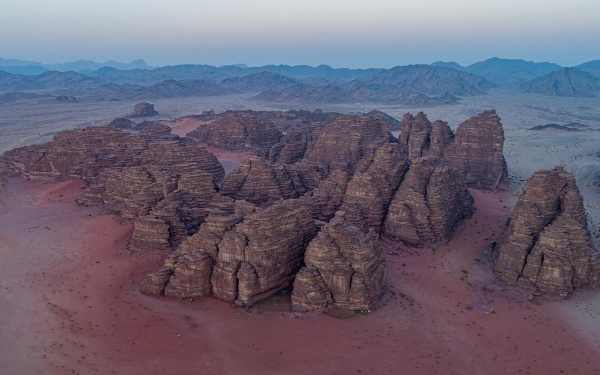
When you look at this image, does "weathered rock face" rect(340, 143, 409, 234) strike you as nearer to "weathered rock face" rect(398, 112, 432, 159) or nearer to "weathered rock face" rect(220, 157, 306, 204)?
"weathered rock face" rect(220, 157, 306, 204)

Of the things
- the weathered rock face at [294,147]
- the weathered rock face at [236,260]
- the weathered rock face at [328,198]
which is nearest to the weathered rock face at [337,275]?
the weathered rock face at [236,260]

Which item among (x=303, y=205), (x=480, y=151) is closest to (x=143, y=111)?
(x=480, y=151)

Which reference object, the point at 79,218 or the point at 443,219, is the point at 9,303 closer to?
the point at 79,218

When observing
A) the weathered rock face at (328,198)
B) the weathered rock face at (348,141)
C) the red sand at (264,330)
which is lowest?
the red sand at (264,330)

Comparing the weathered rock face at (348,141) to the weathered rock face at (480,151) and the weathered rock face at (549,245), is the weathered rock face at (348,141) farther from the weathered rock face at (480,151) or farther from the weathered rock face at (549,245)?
the weathered rock face at (549,245)

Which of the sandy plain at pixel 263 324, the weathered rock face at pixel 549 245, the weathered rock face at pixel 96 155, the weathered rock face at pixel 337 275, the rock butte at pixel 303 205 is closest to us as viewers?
the sandy plain at pixel 263 324

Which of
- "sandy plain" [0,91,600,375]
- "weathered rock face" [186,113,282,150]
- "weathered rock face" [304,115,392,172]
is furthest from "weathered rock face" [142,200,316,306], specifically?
"weathered rock face" [186,113,282,150]

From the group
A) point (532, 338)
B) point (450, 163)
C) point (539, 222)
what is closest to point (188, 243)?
point (532, 338)

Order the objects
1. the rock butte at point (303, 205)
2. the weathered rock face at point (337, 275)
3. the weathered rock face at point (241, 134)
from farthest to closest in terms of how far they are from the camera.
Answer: the weathered rock face at point (241, 134) → the rock butte at point (303, 205) → the weathered rock face at point (337, 275)
